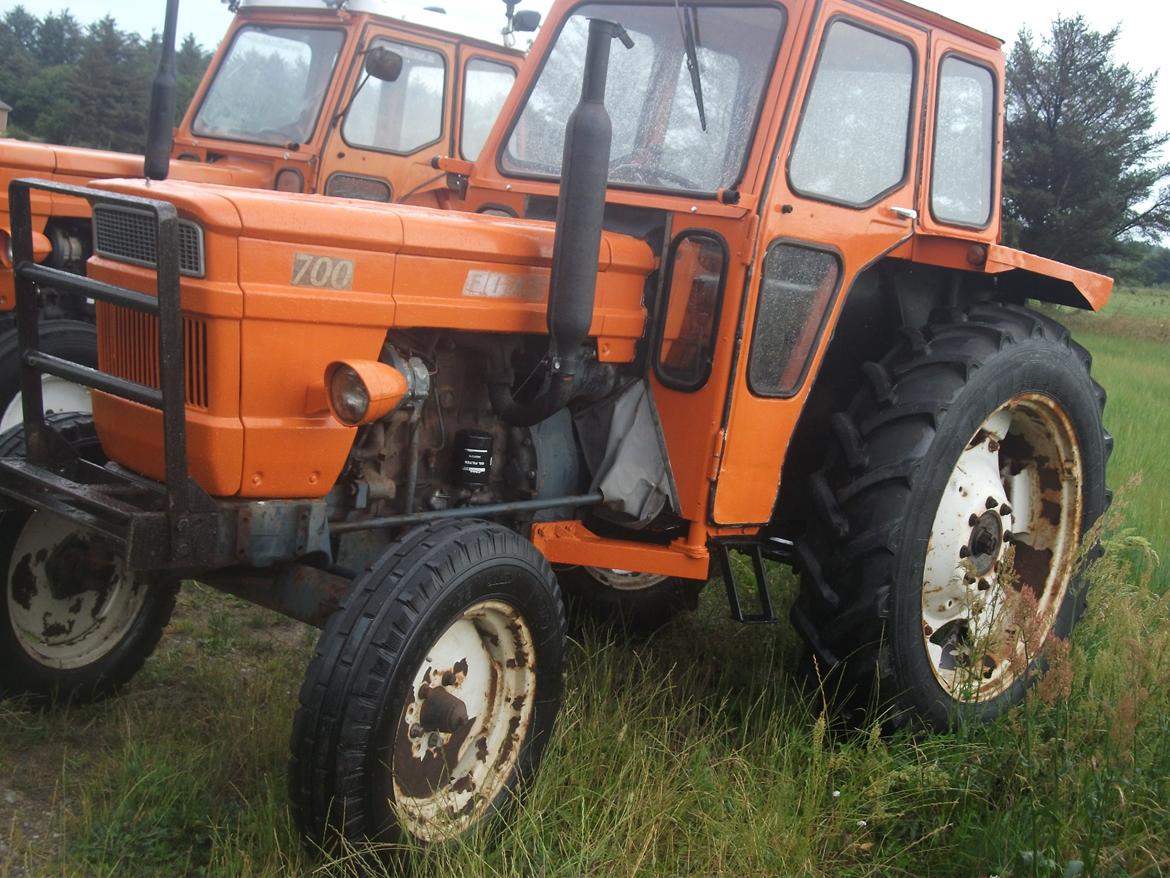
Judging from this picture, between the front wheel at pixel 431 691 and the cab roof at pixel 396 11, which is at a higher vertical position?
the cab roof at pixel 396 11

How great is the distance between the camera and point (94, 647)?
3.81 metres

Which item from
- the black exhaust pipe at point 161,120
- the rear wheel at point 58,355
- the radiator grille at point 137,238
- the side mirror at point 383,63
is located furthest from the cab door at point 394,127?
the radiator grille at point 137,238

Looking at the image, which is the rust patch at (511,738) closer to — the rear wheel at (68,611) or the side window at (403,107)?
the rear wheel at (68,611)

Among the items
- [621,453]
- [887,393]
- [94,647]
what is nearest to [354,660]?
[621,453]

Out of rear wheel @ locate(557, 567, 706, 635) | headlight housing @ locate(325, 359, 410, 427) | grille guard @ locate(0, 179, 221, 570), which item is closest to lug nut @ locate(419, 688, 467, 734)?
grille guard @ locate(0, 179, 221, 570)

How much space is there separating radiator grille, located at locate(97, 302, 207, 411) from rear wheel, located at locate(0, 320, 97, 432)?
→ 1.61m

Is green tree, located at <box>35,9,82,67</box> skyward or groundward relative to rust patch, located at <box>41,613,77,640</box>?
skyward

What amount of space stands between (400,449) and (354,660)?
0.76m

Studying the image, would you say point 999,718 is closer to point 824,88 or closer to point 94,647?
point 824,88

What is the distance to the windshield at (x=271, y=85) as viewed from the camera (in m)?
6.43

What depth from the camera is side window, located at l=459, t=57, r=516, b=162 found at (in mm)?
6949

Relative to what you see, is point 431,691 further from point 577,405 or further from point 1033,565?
point 1033,565

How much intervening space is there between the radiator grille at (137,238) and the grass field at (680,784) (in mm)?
1329

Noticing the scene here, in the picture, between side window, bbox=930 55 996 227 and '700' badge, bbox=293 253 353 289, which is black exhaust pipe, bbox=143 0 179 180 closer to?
'700' badge, bbox=293 253 353 289
